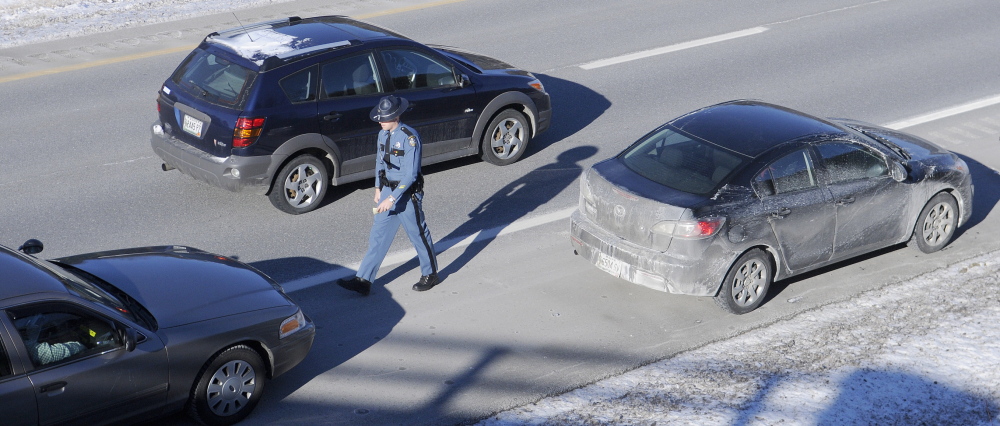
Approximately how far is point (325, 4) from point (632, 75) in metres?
6.03

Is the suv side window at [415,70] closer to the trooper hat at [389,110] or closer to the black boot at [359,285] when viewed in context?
the trooper hat at [389,110]

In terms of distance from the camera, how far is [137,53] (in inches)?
561

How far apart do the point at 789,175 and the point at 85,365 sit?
5385 millimetres

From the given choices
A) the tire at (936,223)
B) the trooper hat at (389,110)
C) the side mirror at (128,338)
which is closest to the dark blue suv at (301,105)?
the trooper hat at (389,110)

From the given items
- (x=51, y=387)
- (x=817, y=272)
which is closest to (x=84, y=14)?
(x=51, y=387)

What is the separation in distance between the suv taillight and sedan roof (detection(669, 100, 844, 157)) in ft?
12.3

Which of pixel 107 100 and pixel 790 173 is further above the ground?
pixel 790 173

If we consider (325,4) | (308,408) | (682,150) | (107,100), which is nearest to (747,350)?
(682,150)

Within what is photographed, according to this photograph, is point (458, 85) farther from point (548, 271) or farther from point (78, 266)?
point (78, 266)

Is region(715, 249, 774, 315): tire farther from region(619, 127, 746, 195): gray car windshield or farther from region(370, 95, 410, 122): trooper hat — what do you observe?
region(370, 95, 410, 122): trooper hat

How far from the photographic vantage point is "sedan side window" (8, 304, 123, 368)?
17.3ft

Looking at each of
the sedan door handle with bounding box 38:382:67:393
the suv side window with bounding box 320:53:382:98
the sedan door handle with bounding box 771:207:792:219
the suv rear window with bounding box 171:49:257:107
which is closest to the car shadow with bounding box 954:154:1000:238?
the sedan door handle with bounding box 771:207:792:219

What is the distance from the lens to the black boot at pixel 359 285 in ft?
25.8

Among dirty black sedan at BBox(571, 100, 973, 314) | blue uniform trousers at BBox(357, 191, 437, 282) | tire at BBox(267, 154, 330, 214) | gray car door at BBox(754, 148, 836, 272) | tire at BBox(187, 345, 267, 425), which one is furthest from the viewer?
tire at BBox(267, 154, 330, 214)
